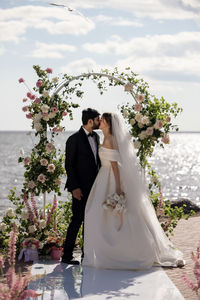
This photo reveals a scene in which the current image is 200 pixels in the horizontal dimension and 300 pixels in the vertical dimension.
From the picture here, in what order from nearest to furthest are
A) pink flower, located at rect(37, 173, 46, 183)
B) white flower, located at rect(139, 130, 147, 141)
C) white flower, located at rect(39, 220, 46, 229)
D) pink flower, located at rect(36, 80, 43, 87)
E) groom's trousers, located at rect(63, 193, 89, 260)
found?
groom's trousers, located at rect(63, 193, 89, 260) → white flower, located at rect(39, 220, 46, 229) → pink flower, located at rect(37, 173, 46, 183) → white flower, located at rect(139, 130, 147, 141) → pink flower, located at rect(36, 80, 43, 87)

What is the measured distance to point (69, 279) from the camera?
5910 mm

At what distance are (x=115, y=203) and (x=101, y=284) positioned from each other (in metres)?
1.13

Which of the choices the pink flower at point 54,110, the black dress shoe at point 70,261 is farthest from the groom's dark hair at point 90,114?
the black dress shoe at point 70,261

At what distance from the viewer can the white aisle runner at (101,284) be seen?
17.2ft

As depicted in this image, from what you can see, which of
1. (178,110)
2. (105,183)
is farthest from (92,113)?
(178,110)

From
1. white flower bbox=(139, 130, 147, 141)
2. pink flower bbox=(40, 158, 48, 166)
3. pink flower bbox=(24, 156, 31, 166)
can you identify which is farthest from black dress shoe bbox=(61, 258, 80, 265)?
white flower bbox=(139, 130, 147, 141)

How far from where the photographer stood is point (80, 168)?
22.0 feet

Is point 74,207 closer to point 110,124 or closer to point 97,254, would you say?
point 97,254

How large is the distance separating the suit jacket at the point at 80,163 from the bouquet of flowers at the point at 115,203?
39cm

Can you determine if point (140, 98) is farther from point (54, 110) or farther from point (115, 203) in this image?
point (115, 203)

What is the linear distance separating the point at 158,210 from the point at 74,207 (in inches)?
61.0

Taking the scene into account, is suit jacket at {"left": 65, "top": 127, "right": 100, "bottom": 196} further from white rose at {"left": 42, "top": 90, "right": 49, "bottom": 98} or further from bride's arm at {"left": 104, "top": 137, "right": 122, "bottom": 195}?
white rose at {"left": 42, "top": 90, "right": 49, "bottom": 98}

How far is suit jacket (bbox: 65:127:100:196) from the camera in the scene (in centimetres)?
666

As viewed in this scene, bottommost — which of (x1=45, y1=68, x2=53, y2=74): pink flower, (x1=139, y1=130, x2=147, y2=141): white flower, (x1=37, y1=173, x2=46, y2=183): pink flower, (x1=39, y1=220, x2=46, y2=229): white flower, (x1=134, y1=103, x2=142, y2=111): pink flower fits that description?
(x1=39, y1=220, x2=46, y2=229): white flower
